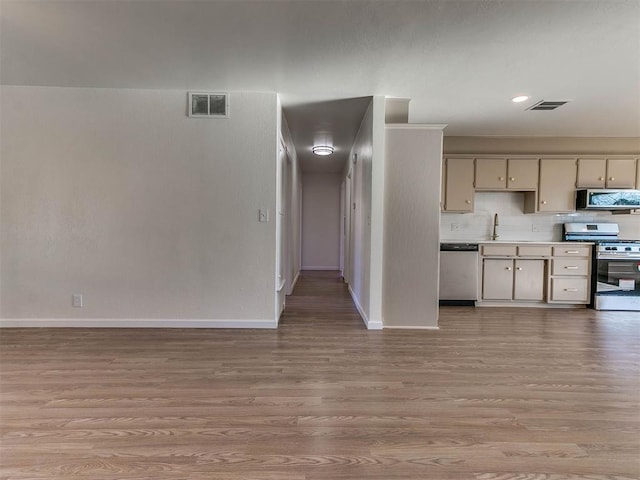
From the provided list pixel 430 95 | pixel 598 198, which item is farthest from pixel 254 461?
pixel 598 198

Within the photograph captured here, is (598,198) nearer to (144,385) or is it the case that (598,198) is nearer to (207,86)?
(207,86)

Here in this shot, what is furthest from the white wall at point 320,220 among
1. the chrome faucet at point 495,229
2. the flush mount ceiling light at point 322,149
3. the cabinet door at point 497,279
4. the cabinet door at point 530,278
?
the cabinet door at point 530,278

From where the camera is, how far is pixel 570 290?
411cm

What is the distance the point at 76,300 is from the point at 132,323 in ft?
1.91

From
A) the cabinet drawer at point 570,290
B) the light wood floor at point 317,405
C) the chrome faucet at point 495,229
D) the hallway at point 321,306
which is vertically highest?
the chrome faucet at point 495,229

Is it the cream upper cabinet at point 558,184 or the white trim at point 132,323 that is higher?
the cream upper cabinet at point 558,184

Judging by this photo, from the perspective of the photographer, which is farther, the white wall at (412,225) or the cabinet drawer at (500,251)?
the cabinet drawer at (500,251)

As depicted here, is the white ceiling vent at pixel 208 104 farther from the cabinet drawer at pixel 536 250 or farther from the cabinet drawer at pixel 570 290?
the cabinet drawer at pixel 570 290

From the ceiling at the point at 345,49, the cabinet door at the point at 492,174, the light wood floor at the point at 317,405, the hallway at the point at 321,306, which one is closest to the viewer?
the light wood floor at the point at 317,405

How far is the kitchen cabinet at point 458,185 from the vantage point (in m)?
4.32

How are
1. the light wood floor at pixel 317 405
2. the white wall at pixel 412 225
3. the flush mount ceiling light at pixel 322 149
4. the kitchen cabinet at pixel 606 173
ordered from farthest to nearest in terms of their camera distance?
the flush mount ceiling light at pixel 322 149
the kitchen cabinet at pixel 606 173
the white wall at pixel 412 225
the light wood floor at pixel 317 405

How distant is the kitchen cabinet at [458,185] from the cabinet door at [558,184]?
935 millimetres

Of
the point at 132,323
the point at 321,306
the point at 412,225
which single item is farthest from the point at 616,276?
the point at 132,323

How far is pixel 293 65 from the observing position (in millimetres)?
2514
